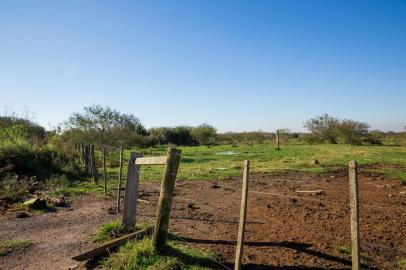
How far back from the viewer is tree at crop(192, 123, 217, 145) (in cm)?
4656

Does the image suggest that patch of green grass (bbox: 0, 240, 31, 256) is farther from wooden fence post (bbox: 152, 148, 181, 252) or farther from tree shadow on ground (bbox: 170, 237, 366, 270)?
tree shadow on ground (bbox: 170, 237, 366, 270)

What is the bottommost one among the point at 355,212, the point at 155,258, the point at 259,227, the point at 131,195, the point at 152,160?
the point at 155,258

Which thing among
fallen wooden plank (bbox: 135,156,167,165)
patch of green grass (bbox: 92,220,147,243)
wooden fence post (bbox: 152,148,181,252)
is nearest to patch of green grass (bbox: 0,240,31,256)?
patch of green grass (bbox: 92,220,147,243)

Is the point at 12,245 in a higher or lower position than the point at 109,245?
lower

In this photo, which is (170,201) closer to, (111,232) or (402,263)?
(111,232)

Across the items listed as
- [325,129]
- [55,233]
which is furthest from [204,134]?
[55,233]

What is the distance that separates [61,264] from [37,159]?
427 inches

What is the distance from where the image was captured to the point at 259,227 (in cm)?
733

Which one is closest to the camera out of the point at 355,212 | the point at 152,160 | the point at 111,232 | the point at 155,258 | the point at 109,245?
the point at 355,212

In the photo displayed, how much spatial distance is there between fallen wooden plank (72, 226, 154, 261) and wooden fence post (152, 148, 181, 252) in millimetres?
770

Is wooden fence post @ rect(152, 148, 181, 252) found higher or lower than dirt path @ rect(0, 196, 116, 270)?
higher

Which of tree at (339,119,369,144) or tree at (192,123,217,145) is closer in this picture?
tree at (339,119,369,144)

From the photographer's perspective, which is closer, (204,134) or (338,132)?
(338,132)

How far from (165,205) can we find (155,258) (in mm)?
825
